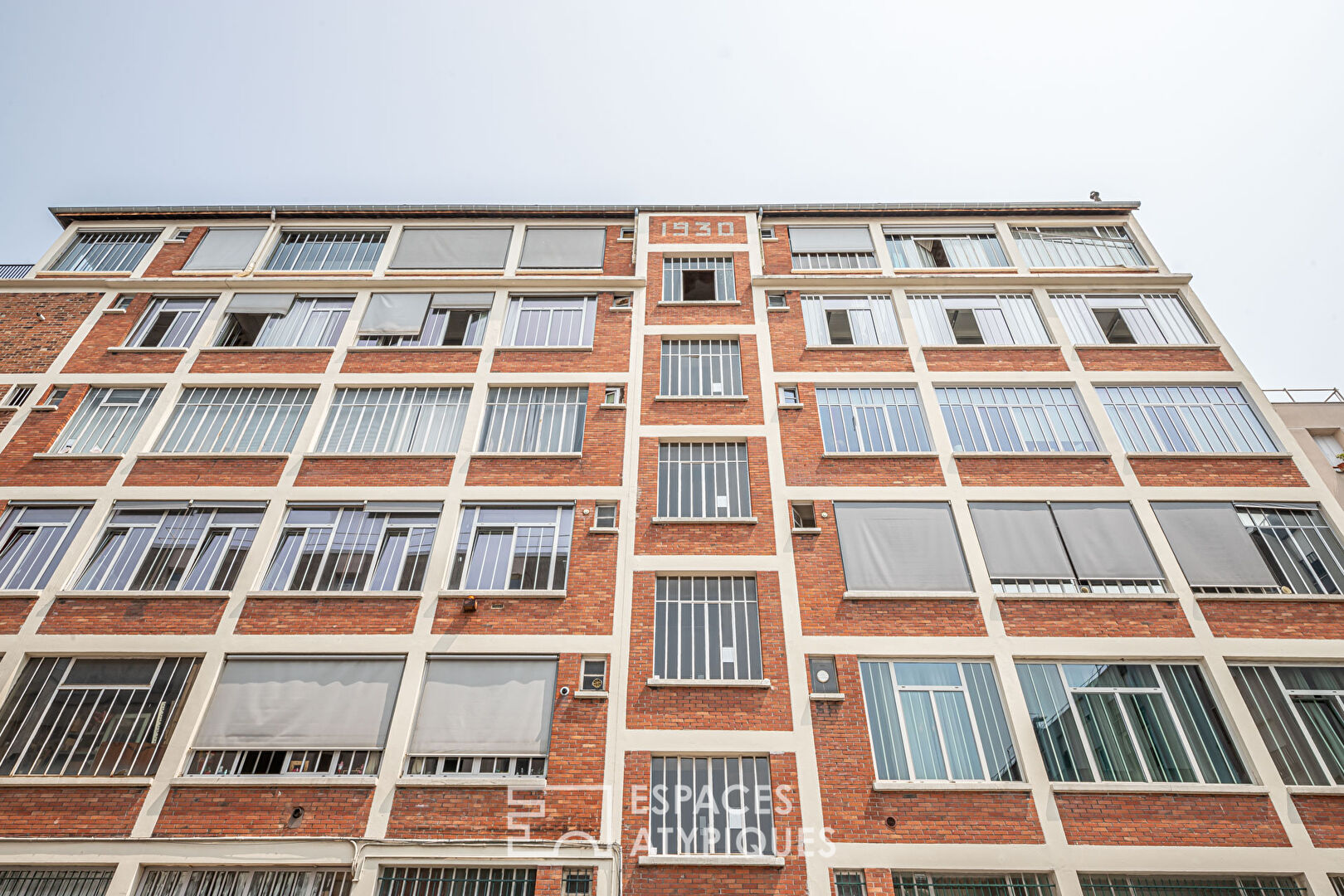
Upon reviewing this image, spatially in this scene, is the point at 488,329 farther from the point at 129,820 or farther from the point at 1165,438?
the point at 1165,438

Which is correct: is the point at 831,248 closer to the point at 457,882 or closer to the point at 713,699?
the point at 713,699

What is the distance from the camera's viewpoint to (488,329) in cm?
1920

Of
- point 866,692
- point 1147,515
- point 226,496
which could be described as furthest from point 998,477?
point 226,496

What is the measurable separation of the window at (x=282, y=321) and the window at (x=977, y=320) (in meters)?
15.0

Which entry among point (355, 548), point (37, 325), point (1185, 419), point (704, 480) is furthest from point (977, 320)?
point (37, 325)

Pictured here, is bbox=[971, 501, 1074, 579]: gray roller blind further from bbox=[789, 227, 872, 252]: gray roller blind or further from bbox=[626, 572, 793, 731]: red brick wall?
bbox=[789, 227, 872, 252]: gray roller blind

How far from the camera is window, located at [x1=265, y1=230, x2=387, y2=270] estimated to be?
2094cm

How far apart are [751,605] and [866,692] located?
2619mm

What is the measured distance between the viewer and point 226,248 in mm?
21203

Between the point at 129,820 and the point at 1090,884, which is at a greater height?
the point at 129,820

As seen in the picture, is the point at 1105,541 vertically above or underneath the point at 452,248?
underneath

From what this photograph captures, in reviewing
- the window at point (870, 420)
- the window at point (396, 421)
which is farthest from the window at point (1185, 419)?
the window at point (396, 421)

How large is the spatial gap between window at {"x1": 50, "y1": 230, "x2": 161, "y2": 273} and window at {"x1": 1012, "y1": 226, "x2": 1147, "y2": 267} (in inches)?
974

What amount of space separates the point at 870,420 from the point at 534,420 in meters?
7.81
